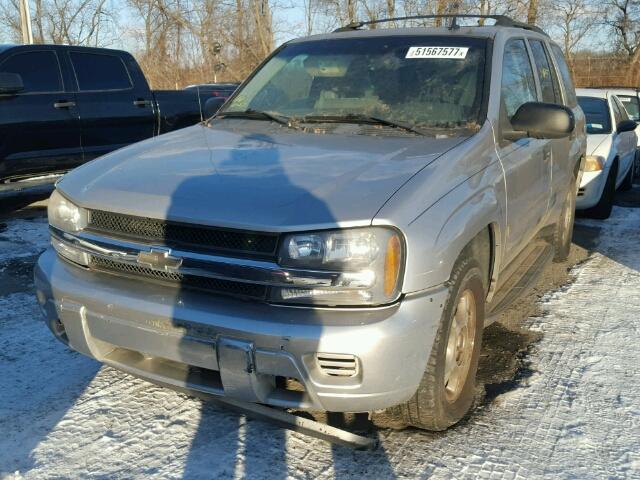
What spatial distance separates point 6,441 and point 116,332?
80cm

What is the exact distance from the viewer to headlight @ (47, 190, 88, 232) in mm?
2938

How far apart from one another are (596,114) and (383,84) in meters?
5.82

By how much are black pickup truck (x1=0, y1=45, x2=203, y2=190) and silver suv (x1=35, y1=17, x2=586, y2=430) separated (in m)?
3.65

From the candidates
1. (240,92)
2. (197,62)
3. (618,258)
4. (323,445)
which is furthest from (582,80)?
(323,445)

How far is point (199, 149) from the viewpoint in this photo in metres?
3.31

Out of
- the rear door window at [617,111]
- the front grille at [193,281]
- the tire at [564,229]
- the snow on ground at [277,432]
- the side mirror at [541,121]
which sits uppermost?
the side mirror at [541,121]

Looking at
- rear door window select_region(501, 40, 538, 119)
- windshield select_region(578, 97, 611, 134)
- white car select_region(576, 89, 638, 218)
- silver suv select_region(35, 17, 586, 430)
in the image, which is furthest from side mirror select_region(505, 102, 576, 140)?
windshield select_region(578, 97, 611, 134)

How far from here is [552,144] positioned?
4.42m

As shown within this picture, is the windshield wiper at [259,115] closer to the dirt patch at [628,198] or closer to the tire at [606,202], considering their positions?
the tire at [606,202]

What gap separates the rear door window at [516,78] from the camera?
375 centimetres

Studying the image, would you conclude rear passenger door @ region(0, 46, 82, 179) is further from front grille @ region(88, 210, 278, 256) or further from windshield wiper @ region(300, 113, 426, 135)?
front grille @ region(88, 210, 278, 256)

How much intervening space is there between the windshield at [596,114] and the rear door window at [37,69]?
6592mm

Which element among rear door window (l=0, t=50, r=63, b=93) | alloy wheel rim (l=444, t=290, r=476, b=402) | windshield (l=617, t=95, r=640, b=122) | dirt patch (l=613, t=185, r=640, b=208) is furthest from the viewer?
windshield (l=617, t=95, r=640, b=122)

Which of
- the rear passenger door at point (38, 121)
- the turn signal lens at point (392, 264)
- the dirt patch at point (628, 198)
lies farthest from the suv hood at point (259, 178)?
the dirt patch at point (628, 198)
